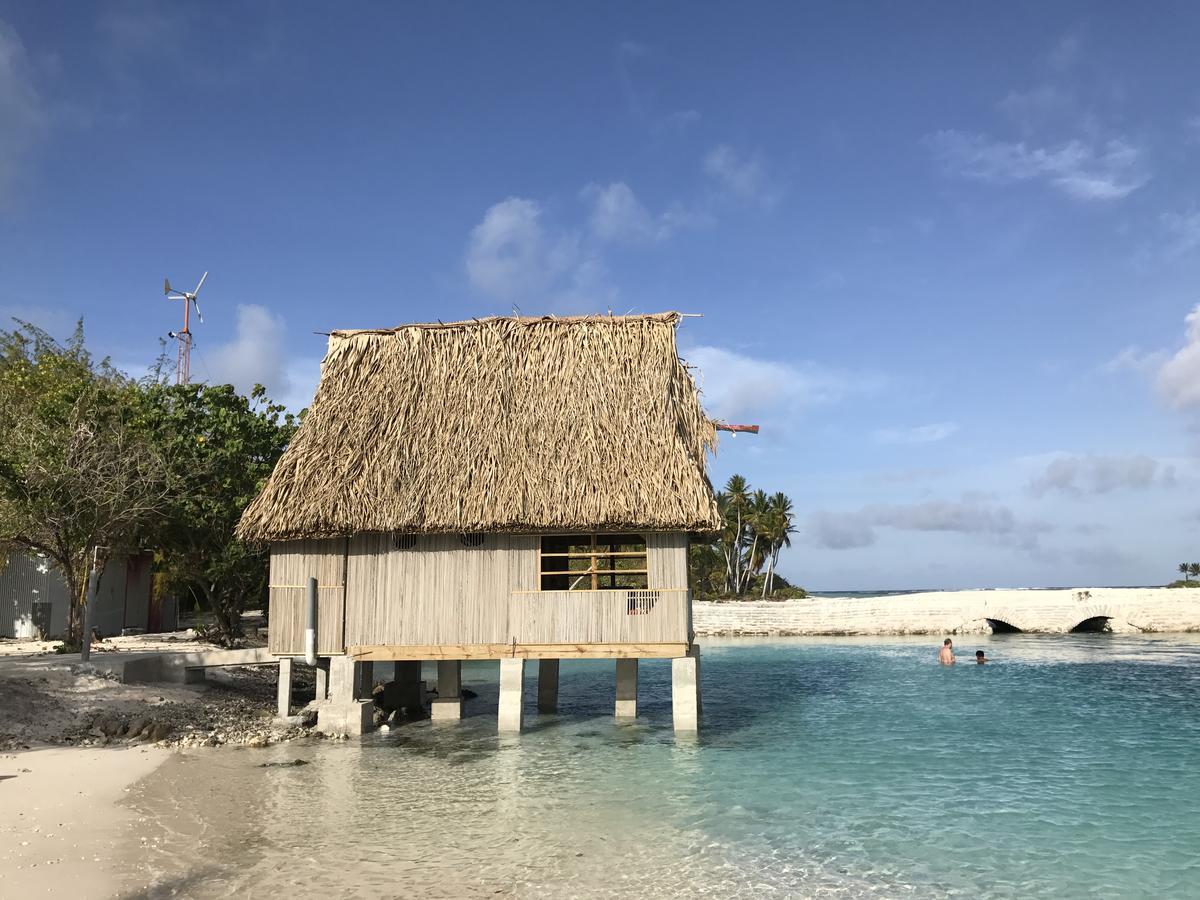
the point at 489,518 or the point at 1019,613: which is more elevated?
the point at 489,518

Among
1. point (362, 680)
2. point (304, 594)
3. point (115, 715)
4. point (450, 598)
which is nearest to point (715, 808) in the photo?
point (450, 598)

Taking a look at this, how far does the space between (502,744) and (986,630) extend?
38.5 m

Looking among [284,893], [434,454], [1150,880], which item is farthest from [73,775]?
[1150,880]

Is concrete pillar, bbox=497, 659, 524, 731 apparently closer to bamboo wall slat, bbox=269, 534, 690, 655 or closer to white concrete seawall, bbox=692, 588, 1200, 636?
bamboo wall slat, bbox=269, 534, 690, 655

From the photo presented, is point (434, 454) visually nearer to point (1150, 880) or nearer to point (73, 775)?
point (73, 775)

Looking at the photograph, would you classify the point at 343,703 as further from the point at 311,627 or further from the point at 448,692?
the point at 448,692

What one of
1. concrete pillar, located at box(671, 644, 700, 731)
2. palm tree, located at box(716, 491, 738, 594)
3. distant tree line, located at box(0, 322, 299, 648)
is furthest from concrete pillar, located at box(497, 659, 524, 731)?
palm tree, located at box(716, 491, 738, 594)

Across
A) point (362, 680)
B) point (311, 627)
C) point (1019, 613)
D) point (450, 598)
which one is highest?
point (450, 598)

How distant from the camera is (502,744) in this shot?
1686 centimetres

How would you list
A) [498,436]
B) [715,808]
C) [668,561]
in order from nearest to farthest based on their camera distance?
[715,808]
[668,561]
[498,436]

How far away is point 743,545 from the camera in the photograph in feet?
217

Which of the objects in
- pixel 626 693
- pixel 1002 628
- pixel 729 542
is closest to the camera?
pixel 626 693

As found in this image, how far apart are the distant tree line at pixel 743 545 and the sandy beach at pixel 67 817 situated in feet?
167

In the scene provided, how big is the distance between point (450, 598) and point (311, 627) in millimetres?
2985
